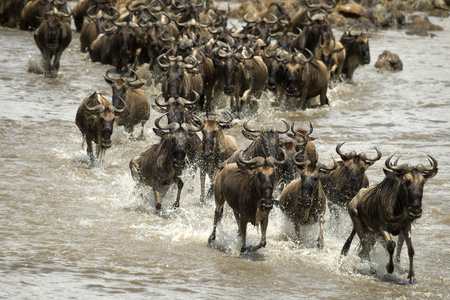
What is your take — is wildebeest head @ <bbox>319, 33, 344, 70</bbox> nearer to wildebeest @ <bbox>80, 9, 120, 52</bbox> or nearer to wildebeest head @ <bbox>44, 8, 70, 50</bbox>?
wildebeest @ <bbox>80, 9, 120, 52</bbox>

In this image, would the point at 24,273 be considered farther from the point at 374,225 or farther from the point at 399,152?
the point at 399,152

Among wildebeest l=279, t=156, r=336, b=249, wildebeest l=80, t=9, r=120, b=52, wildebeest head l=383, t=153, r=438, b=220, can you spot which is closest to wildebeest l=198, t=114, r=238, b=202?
wildebeest l=279, t=156, r=336, b=249

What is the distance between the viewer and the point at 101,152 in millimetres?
13844

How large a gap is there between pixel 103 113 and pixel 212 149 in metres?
2.58

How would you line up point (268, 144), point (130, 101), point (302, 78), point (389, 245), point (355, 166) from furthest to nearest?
point (302, 78) → point (130, 101) → point (268, 144) → point (355, 166) → point (389, 245)

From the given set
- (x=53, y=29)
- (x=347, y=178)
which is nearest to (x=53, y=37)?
(x=53, y=29)

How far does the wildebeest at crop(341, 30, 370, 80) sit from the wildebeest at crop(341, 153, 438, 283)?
1396 centimetres

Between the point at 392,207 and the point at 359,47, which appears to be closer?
the point at 392,207

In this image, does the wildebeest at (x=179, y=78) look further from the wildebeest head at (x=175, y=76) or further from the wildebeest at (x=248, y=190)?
the wildebeest at (x=248, y=190)

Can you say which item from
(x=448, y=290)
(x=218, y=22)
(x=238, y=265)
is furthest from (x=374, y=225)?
(x=218, y=22)

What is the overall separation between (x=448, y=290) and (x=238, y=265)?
96.7 inches

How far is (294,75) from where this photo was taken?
18.8m

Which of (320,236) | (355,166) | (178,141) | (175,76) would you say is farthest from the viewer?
(175,76)

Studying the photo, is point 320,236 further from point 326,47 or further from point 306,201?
point 326,47
